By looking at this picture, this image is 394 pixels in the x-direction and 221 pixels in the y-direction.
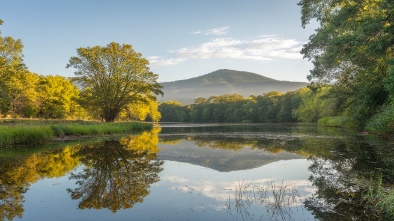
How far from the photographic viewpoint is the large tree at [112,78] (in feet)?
158

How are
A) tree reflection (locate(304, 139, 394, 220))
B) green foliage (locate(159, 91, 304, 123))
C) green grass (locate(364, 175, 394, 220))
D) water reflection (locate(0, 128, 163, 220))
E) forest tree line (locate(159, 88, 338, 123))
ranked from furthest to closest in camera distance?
green foliage (locate(159, 91, 304, 123)) → forest tree line (locate(159, 88, 338, 123)) → water reflection (locate(0, 128, 163, 220)) → tree reflection (locate(304, 139, 394, 220)) → green grass (locate(364, 175, 394, 220))

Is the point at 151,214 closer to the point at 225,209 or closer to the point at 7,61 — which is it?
the point at 225,209

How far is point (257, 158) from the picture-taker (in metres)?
16.7

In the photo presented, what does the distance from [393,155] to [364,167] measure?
170 inches

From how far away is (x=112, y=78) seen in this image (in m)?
50.0

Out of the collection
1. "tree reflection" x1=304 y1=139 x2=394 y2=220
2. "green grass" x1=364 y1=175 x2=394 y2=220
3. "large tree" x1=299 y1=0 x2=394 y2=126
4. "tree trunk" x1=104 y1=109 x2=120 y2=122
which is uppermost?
"large tree" x1=299 y1=0 x2=394 y2=126

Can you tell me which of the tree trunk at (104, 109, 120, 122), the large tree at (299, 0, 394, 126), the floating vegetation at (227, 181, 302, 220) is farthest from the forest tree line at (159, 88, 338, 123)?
the floating vegetation at (227, 181, 302, 220)

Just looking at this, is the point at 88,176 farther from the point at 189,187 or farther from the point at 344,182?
the point at 344,182

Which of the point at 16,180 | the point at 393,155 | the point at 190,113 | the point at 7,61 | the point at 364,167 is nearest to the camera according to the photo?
the point at 16,180

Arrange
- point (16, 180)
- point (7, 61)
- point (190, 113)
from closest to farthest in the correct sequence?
point (16, 180)
point (7, 61)
point (190, 113)

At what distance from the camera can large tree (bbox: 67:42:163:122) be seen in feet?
158

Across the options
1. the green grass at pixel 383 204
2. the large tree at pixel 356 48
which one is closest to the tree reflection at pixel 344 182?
the green grass at pixel 383 204

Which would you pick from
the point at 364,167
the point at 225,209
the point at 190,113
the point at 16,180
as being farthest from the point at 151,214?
the point at 190,113

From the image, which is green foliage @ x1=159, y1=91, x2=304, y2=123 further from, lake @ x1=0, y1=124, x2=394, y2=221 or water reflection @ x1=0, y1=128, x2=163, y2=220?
water reflection @ x1=0, y1=128, x2=163, y2=220
